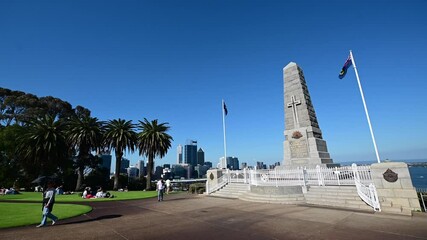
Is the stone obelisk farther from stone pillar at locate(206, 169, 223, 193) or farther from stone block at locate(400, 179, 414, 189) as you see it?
stone block at locate(400, 179, 414, 189)

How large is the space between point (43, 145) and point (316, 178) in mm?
35914

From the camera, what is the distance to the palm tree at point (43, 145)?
30.0 m

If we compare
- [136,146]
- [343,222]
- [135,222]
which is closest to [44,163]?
[136,146]

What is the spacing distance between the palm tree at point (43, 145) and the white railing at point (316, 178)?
86.4 feet

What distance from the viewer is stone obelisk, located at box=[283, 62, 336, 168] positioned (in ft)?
68.1

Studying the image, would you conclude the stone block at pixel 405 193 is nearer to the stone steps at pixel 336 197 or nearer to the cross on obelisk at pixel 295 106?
the stone steps at pixel 336 197

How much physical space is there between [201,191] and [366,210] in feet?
52.9

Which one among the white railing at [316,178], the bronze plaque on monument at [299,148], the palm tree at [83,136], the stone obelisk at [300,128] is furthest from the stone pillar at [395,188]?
the palm tree at [83,136]

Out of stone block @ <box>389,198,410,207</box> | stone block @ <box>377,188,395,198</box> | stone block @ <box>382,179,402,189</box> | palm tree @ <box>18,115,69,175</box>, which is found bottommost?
stone block @ <box>389,198,410,207</box>

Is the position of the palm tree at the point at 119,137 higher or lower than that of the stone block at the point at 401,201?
higher

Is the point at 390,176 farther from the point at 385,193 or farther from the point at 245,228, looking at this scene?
the point at 245,228

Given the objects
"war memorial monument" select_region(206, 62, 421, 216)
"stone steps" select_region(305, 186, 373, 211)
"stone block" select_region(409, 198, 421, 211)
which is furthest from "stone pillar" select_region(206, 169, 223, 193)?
"stone block" select_region(409, 198, 421, 211)

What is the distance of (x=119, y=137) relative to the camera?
111 ft

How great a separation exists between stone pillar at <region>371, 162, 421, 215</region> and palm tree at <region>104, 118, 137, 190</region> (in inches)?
1310
